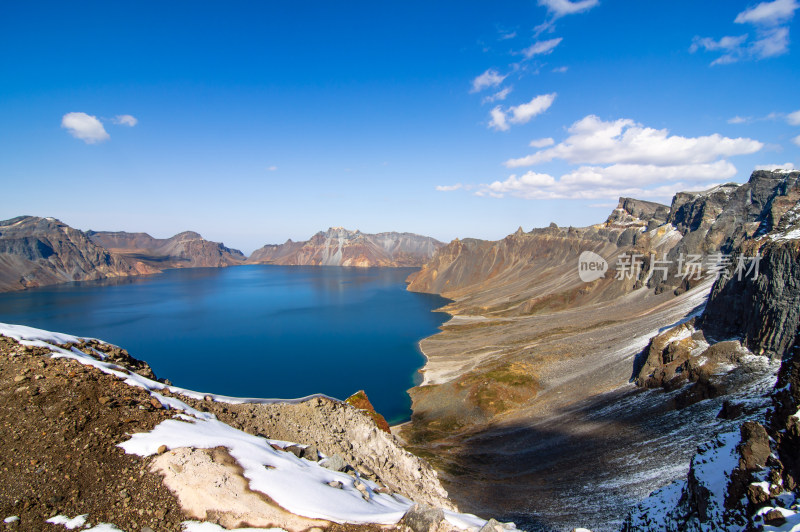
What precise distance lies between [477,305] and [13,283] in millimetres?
214828

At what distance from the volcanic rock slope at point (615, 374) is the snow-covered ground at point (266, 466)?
18.1m

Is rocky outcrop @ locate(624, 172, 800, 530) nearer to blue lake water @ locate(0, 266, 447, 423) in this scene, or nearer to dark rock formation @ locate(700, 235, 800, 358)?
dark rock formation @ locate(700, 235, 800, 358)

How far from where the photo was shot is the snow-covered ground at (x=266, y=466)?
38.0 ft

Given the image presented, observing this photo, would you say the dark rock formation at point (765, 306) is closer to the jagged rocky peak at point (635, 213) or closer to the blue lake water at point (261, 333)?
the blue lake water at point (261, 333)

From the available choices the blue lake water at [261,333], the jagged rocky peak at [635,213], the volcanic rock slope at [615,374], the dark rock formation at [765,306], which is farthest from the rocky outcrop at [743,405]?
the jagged rocky peak at [635,213]

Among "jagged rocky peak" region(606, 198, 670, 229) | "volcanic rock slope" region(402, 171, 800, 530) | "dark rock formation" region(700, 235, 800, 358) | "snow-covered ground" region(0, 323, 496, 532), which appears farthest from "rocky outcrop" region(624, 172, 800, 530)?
"jagged rocky peak" region(606, 198, 670, 229)

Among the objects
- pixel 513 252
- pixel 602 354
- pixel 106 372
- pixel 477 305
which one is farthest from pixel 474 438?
pixel 513 252

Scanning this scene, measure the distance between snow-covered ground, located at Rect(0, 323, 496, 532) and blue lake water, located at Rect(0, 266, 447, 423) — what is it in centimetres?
4585

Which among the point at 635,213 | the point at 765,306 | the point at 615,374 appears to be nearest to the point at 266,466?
the point at 615,374

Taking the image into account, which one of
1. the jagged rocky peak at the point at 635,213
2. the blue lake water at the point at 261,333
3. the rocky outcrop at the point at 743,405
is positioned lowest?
the blue lake water at the point at 261,333

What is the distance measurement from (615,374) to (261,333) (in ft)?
270

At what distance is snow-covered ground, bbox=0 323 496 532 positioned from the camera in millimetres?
11570

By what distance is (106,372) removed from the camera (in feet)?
48.2

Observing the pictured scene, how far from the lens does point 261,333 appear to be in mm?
104125
